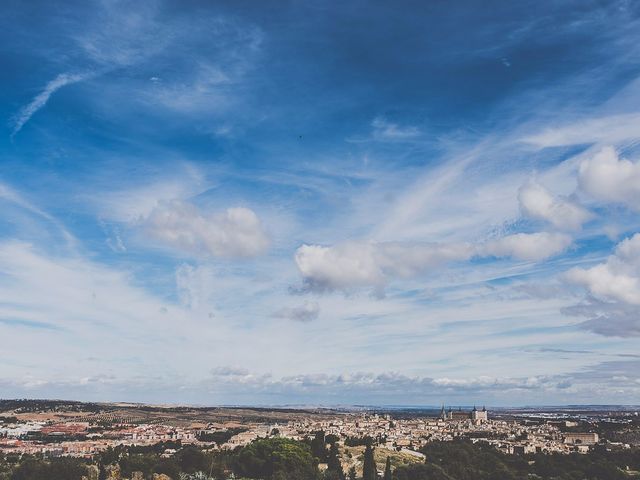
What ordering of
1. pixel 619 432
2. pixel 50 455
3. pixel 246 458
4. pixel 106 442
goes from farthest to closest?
pixel 619 432, pixel 106 442, pixel 50 455, pixel 246 458

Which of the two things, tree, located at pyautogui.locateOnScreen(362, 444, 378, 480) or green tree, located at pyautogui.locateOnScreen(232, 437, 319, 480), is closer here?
green tree, located at pyautogui.locateOnScreen(232, 437, 319, 480)

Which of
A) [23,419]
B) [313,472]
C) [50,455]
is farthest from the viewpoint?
[23,419]

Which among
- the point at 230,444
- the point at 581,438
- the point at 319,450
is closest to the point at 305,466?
the point at 319,450

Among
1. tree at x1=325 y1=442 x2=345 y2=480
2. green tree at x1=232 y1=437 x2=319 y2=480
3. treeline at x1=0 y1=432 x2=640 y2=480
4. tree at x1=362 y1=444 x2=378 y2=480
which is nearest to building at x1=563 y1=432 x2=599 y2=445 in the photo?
treeline at x1=0 y1=432 x2=640 y2=480

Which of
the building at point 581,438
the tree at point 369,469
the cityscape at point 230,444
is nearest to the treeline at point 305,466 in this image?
the tree at point 369,469

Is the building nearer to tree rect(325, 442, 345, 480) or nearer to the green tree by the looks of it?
tree rect(325, 442, 345, 480)

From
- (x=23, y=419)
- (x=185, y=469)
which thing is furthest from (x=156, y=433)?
(x=185, y=469)

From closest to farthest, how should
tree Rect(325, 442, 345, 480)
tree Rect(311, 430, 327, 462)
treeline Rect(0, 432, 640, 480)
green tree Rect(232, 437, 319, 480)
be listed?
tree Rect(325, 442, 345, 480), green tree Rect(232, 437, 319, 480), treeline Rect(0, 432, 640, 480), tree Rect(311, 430, 327, 462)

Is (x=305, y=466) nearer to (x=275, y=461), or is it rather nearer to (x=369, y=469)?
(x=275, y=461)

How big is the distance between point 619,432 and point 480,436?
118 feet

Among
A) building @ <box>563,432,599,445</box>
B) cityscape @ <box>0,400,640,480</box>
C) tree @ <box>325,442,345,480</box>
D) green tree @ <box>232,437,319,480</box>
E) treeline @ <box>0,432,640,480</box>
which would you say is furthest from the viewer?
building @ <box>563,432,599,445</box>

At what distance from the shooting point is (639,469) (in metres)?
82.0

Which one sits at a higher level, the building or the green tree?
the building

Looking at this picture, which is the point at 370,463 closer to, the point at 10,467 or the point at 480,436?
the point at 10,467
